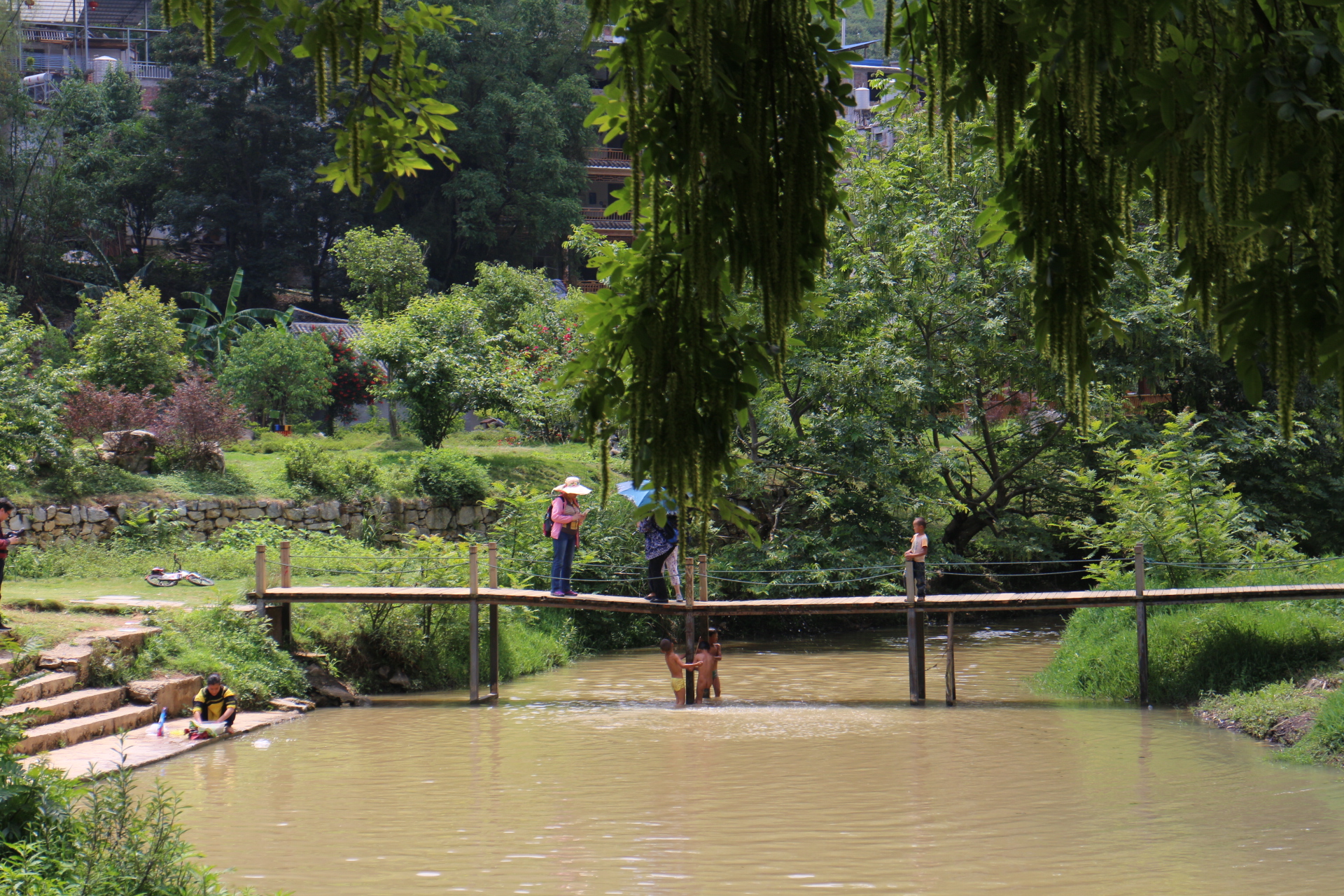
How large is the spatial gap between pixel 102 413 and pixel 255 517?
10.2ft

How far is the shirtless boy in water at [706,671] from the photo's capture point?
1468 cm

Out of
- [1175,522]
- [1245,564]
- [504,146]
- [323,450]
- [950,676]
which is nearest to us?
[950,676]

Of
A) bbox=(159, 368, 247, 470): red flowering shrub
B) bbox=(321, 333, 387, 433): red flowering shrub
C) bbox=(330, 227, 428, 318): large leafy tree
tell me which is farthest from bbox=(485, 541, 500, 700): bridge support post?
bbox=(330, 227, 428, 318): large leafy tree

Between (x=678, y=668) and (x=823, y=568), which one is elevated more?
(x=823, y=568)

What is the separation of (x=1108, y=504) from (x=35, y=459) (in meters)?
15.2

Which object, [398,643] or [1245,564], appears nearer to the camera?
[1245,564]

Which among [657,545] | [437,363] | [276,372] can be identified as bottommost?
[657,545]

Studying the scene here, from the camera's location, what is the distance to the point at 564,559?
1511 centimetres

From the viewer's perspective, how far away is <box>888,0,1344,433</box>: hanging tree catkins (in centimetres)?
256

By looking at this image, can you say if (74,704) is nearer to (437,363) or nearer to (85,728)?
(85,728)

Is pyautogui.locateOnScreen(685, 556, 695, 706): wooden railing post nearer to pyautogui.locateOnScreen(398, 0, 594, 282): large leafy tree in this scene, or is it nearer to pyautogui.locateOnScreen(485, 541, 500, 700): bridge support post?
pyautogui.locateOnScreen(485, 541, 500, 700): bridge support post

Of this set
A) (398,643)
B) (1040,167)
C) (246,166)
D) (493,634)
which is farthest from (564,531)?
(246,166)

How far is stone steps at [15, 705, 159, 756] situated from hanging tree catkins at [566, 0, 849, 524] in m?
Result: 8.22

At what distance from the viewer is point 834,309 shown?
65.1ft
